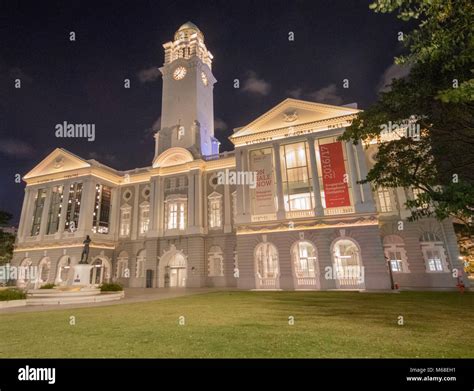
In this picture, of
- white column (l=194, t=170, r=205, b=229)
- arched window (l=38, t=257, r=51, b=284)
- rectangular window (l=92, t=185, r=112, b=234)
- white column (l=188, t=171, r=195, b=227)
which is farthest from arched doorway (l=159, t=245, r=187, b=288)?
arched window (l=38, t=257, r=51, b=284)

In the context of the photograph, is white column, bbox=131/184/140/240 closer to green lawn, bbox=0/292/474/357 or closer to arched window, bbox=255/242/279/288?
arched window, bbox=255/242/279/288

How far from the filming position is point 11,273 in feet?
129

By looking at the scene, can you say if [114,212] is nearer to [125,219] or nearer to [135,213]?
[125,219]

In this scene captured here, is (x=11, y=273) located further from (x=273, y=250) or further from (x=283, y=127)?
(x=283, y=127)

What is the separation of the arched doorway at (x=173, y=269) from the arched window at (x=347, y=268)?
1741cm

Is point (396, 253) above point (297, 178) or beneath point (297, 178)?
beneath

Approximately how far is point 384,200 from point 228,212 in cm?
1705

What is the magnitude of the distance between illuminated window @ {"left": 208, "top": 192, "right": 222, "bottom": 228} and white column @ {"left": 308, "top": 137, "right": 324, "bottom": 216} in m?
12.1

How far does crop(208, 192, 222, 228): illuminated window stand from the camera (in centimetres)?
3438

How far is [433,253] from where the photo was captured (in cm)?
2569

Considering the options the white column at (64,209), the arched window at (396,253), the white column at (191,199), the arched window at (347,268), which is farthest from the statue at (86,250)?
the arched window at (396,253)

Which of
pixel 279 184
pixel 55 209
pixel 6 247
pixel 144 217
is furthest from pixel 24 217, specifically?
pixel 279 184
